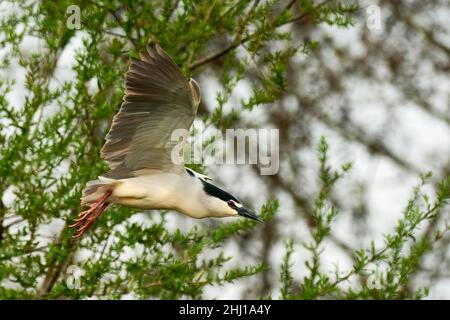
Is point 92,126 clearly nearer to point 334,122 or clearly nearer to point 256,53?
point 256,53

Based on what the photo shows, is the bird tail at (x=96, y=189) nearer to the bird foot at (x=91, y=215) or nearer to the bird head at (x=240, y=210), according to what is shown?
the bird foot at (x=91, y=215)

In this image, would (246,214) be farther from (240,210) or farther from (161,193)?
(161,193)

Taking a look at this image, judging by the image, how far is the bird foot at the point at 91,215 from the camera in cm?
409

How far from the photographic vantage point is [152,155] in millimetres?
4164

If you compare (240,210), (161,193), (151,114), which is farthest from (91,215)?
(240,210)

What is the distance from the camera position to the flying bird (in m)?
3.89

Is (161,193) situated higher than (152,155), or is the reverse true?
(152,155)

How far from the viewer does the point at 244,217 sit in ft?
14.5

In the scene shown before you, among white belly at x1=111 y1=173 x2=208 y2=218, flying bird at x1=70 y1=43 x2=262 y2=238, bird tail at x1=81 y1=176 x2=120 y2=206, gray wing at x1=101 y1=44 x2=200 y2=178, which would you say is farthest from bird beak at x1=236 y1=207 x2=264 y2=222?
bird tail at x1=81 y1=176 x2=120 y2=206

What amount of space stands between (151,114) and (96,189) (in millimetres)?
398

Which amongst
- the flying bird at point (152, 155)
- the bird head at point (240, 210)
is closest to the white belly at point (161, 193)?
the flying bird at point (152, 155)

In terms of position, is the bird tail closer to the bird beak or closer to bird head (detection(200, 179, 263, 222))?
bird head (detection(200, 179, 263, 222))

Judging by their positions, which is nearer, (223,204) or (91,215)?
(91,215)
